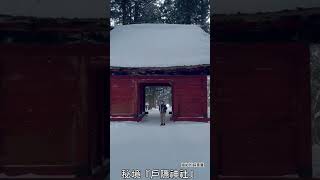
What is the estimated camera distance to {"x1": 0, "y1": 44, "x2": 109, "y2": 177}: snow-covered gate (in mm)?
3316

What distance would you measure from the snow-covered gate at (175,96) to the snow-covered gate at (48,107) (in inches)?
216

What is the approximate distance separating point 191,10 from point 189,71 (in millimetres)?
3586

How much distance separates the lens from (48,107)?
3.33m

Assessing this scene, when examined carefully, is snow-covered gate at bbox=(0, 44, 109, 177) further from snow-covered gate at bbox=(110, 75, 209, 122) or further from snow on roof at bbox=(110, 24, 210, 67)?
snow-covered gate at bbox=(110, 75, 209, 122)

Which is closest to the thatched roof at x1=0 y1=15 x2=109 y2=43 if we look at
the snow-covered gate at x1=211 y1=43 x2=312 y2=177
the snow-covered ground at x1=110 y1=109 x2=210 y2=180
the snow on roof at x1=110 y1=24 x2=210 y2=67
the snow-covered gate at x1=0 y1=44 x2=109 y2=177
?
the snow-covered gate at x1=0 y1=44 x2=109 y2=177

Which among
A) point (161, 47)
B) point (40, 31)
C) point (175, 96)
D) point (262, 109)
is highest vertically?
point (161, 47)

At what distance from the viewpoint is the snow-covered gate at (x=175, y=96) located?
30.7 ft

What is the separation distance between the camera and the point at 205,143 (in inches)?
235

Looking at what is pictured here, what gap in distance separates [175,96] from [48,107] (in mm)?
6572

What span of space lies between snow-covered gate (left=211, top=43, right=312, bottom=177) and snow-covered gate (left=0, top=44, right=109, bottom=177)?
4.67ft

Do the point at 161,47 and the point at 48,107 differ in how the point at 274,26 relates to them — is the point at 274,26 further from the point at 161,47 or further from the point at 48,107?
the point at 161,47

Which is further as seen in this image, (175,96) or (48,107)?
(175,96)

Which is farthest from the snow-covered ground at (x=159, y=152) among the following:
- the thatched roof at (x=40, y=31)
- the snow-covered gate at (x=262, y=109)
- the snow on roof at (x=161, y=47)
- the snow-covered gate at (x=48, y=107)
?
the snow on roof at (x=161, y=47)

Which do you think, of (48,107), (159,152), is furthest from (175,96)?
(48,107)
